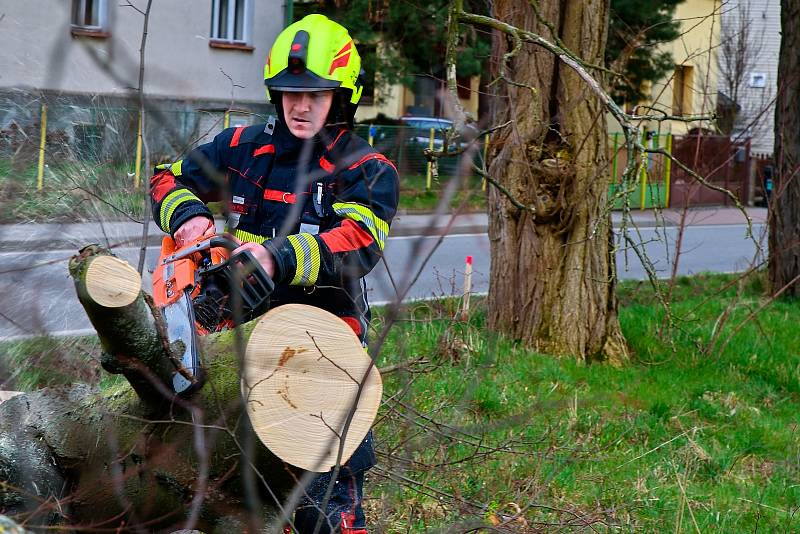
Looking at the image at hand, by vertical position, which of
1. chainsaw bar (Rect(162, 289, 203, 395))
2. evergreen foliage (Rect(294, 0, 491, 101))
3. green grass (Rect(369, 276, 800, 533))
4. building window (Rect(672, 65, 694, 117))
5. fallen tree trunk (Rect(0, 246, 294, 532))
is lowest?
green grass (Rect(369, 276, 800, 533))

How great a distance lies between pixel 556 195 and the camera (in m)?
6.72

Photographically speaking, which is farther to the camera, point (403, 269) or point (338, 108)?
point (338, 108)

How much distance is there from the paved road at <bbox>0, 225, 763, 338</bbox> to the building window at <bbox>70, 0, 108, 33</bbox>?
0.80 m

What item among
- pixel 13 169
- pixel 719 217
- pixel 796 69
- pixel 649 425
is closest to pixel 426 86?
pixel 719 217

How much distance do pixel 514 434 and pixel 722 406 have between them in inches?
64.7

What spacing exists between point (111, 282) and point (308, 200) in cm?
102

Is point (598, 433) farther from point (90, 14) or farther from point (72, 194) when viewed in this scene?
point (90, 14)

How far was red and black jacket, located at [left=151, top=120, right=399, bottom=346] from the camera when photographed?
3.10 metres

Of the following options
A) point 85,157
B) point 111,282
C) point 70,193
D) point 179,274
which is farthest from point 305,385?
point 85,157

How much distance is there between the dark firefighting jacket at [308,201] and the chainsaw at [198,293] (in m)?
0.18

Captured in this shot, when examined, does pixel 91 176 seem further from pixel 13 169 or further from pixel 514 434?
pixel 514 434

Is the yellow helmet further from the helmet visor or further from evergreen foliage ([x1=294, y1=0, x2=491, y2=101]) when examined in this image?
evergreen foliage ([x1=294, y1=0, x2=491, y2=101])

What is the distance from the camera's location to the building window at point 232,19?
1783 cm

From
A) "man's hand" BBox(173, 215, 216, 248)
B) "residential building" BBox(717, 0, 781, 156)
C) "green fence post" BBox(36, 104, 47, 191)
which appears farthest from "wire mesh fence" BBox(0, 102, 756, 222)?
"residential building" BBox(717, 0, 781, 156)
